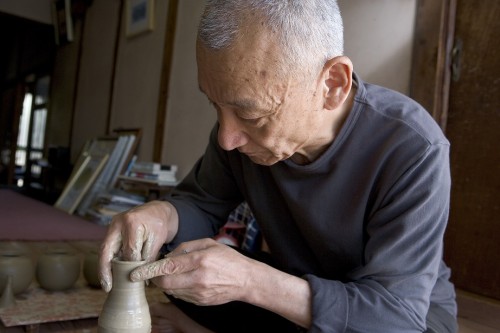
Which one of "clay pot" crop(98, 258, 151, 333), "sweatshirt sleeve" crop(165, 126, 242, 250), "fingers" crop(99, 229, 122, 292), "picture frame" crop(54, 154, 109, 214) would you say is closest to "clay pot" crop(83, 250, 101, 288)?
"sweatshirt sleeve" crop(165, 126, 242, 250)

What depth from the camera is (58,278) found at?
6.32ft

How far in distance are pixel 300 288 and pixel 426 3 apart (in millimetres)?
1896

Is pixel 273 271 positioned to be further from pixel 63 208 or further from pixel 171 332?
pixel 63 208

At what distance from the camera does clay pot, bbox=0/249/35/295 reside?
1.77 metres

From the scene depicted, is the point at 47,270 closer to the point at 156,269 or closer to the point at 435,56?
the point at 156,269

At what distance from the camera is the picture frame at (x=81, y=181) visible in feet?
15.4

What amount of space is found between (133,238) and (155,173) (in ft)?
8.55

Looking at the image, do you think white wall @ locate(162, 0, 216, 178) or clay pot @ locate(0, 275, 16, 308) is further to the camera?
white wall @ locate(162, 0, 216, 178)

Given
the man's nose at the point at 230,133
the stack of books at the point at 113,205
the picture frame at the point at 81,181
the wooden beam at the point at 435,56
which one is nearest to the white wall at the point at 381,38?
the wooden beam at the point at 435,56

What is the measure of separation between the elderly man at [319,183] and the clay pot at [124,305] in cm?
5

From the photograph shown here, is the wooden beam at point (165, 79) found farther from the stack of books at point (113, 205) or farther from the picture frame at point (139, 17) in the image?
the stack of books at point (113, 205)

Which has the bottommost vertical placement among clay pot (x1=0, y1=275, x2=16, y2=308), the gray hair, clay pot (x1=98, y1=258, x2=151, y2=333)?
clay pot (x1=0, y1=275, x2=16, y2=308)

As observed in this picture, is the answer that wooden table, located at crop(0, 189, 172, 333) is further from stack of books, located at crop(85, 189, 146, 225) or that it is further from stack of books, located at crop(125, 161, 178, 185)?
stack of books, located at crop(125, 161, 178, 185)

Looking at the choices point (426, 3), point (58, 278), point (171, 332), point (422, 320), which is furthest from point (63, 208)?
point (422, 320)
